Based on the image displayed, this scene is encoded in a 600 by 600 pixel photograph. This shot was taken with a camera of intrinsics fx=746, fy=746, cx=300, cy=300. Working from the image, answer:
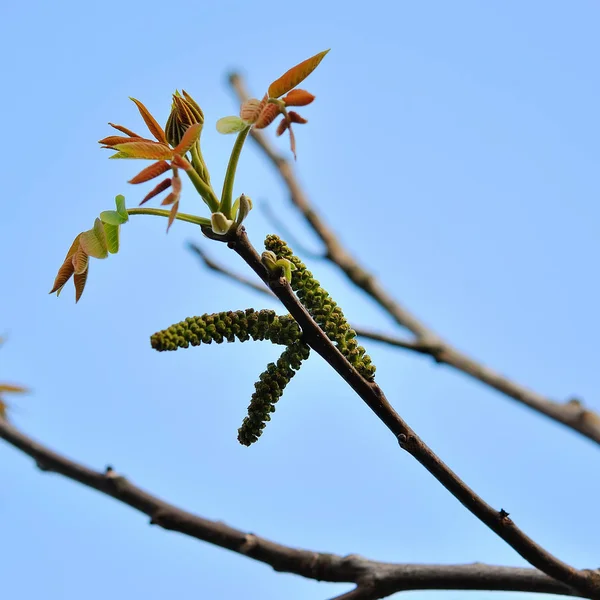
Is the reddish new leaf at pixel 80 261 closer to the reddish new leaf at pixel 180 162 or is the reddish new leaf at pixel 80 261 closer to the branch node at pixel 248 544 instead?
the reddish new leaf at pixel 180 162

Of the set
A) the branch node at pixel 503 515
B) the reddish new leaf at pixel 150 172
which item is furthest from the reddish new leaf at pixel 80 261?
the branch node at pixel 503 515

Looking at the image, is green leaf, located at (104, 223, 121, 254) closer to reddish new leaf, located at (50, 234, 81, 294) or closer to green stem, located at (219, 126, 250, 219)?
reddish new leaf, located at (50, 234, 81, 294)

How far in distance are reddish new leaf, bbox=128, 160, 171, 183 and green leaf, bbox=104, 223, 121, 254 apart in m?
0.16

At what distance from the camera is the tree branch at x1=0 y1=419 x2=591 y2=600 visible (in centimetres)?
203

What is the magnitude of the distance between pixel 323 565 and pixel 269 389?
0.84m

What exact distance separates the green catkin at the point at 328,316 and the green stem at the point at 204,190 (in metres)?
0.22

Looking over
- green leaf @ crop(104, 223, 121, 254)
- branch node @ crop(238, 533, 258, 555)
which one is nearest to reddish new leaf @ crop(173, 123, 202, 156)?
green leaf @ crop(104, 223, 121, 254)

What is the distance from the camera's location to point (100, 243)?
161 cm

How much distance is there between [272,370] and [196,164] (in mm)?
459

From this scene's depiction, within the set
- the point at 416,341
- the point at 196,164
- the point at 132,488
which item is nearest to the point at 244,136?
the point at 196,164

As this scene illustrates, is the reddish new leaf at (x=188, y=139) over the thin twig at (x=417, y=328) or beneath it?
beneath

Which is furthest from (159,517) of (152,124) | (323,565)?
(152,124)

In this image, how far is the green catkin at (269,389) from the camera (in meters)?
1.58

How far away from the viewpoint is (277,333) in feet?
5.17
